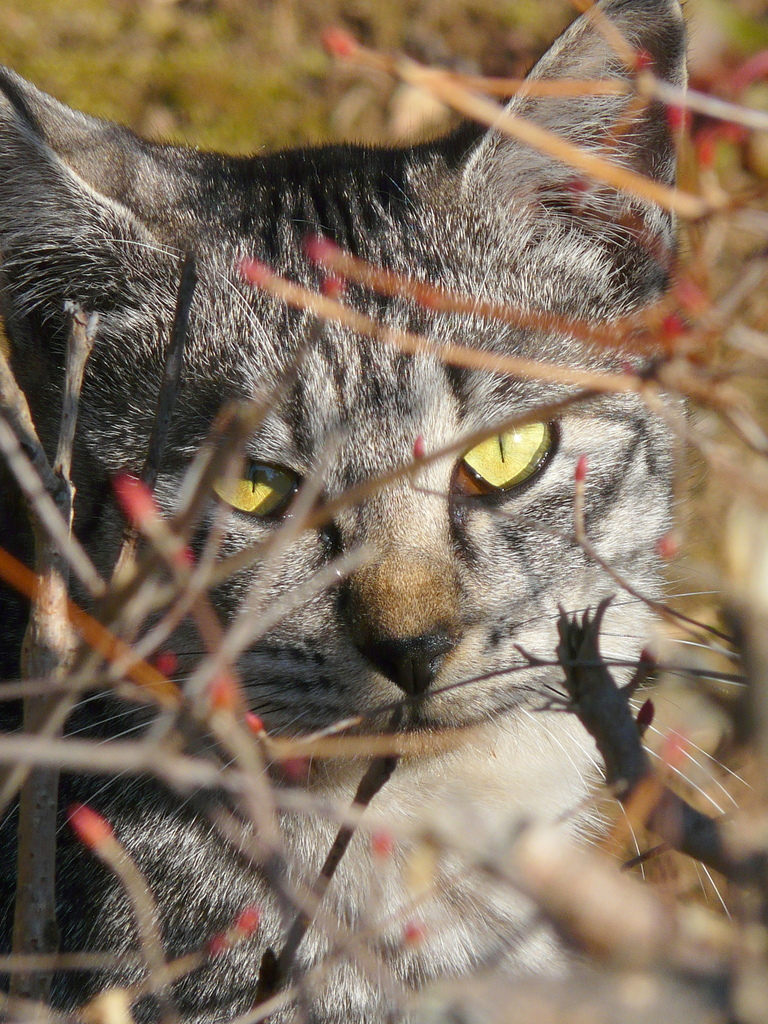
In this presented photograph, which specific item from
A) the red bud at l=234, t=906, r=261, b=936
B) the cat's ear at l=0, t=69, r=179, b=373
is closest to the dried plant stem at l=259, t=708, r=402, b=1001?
the red bud at l=234, t=906, r=261, b=936

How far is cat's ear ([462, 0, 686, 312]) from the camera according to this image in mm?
1588

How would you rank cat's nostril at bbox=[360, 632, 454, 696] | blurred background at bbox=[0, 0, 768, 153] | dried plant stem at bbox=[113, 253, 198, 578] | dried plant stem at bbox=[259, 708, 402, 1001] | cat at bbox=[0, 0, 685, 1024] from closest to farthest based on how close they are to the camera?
dried plant stem at bbox=[259, 708, 402, 1001], dried plant stem at bbox=[113, 253, 198, 578], cat's nostril at bbox=[360, 632, 454, 696], cat at bbox=[0, 0, 685, 1024], blurred background at bbox=[0, 0, 768, 153]

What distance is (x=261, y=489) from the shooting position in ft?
5.45

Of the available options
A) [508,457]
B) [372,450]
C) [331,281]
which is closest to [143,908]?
[372,450]

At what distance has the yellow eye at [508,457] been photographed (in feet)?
5.41

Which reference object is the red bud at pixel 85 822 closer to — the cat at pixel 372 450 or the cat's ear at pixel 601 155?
the cat at pixel 372 450

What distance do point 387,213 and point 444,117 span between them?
1.99m

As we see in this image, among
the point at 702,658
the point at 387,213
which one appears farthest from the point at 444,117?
the point at 702,658

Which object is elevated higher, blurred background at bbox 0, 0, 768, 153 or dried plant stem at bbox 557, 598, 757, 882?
blurred background at bbox 0, 0, 768, 153

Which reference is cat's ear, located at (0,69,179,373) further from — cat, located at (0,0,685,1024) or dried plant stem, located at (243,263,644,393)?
dried plant stem, located at (243,263,644,393)

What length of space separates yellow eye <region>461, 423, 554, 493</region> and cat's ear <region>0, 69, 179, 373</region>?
1.98 ft

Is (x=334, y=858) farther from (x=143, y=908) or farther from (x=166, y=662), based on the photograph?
(x=143, y=908)

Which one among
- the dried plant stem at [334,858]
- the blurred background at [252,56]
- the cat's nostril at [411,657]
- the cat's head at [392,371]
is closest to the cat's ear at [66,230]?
the cat's head at [392,371]

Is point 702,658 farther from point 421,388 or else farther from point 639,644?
point 421,388
